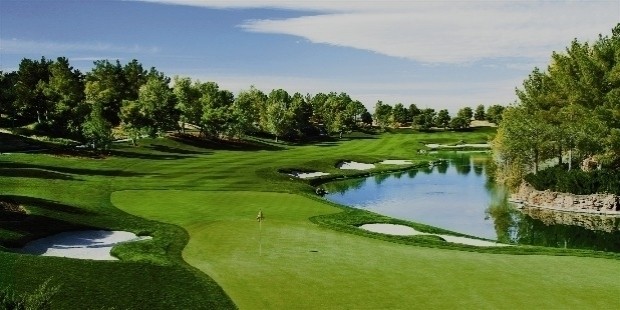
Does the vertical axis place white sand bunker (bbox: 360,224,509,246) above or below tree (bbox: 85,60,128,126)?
below

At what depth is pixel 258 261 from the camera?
24.4 metres

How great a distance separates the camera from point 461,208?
52875mm

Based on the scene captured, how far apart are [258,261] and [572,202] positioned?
3776 centimetres

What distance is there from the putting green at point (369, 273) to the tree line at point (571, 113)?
31727mm

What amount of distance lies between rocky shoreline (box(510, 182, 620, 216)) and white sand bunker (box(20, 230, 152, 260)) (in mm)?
38543

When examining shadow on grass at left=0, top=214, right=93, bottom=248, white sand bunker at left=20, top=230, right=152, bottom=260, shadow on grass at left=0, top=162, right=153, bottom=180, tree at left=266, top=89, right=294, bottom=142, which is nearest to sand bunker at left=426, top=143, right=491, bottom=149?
tree at left=266, top=89, right=294, bottom=142

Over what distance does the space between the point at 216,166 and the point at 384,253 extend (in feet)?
156

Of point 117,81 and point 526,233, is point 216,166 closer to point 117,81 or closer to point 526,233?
point 526,233

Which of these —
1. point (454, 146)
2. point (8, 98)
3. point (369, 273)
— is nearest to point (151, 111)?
point (8, 98)

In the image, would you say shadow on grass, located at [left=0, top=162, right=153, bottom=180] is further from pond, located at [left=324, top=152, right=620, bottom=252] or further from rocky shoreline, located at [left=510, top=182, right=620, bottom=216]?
rocky shoreline, located at [left=510, top=182, right=620, bottom=216]

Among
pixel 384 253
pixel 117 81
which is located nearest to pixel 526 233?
pixel 384 253

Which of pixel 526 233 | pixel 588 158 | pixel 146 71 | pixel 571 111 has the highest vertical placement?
pixel 146 71

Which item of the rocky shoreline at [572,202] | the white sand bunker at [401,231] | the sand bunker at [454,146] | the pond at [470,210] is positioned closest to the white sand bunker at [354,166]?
the pond at [470,210]

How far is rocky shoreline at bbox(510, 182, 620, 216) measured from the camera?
163 feet
